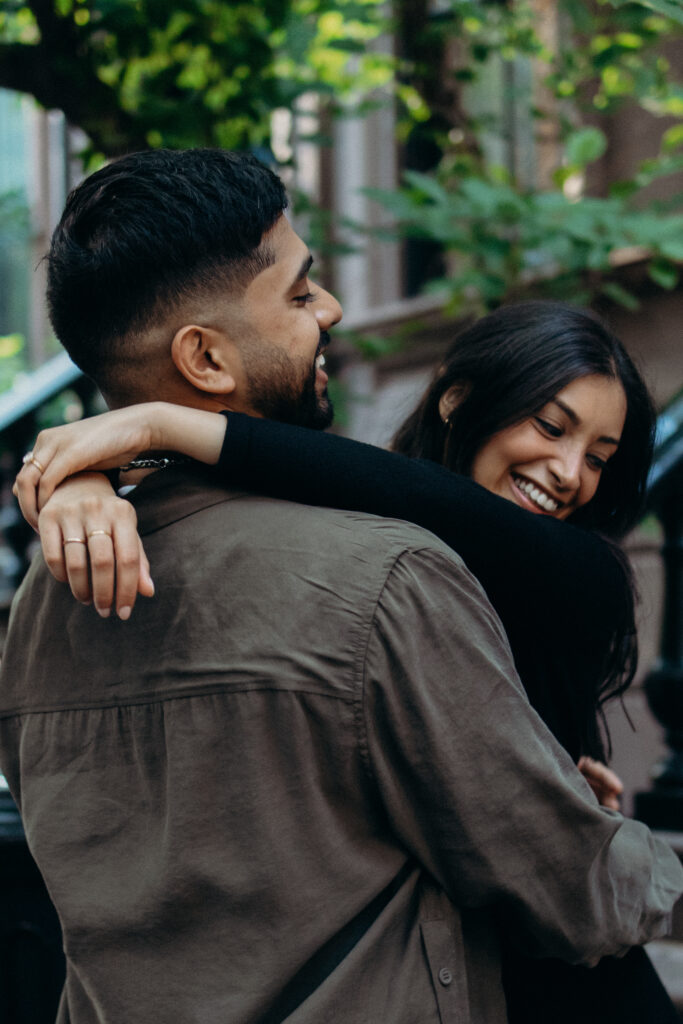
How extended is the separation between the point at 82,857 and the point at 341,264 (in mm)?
7105

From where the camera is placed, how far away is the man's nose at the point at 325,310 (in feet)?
5.92

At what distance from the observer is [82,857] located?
5.05 ft

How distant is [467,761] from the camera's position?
55.1 inches

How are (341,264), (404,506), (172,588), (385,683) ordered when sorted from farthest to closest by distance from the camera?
(341,264) < (404,506) < (172,588) < (385,683)

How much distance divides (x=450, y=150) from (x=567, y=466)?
13.1 ft

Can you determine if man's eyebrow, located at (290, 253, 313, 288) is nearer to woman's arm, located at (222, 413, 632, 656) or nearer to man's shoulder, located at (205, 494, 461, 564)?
woman's arm, located at (222, 413, 632, 656)

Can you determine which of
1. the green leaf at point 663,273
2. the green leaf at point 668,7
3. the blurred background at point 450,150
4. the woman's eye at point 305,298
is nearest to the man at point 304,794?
the woman's eye at point 305,298

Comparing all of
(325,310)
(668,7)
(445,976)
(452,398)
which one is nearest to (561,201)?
(452,398)

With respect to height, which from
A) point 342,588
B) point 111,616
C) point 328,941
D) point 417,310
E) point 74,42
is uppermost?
point 74,42

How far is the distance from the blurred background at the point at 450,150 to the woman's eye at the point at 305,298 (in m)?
0.69

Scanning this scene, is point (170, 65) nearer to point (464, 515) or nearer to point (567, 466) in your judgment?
point (567, 466)

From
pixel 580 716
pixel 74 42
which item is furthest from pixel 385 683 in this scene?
pixel 74 42

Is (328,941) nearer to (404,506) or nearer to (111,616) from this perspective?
(111,616)

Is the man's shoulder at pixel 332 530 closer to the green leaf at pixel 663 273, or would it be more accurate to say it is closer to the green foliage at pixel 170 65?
the green foliage at pixel 170 65
